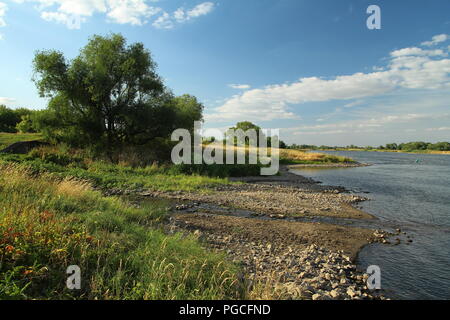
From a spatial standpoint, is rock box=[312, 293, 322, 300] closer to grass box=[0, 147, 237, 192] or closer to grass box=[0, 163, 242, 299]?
grass box=[0, 163, 242, 299]

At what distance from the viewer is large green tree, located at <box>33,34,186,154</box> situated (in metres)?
24.3

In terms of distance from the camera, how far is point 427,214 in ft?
45.1

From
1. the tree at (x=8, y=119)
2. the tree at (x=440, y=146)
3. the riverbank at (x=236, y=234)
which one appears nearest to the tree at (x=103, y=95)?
the riverbank at (x=236, y=234)

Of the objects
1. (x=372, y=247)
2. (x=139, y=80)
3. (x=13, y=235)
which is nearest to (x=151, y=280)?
(x=13, y=235)

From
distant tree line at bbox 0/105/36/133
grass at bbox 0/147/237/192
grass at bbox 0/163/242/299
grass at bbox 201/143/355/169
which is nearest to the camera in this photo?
grass at bbox 0/163/242/299

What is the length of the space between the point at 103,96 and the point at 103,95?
0.23 metres

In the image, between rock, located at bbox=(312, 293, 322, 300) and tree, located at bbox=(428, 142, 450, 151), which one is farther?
tree, located at bbox=(428, 142, 450, 151)

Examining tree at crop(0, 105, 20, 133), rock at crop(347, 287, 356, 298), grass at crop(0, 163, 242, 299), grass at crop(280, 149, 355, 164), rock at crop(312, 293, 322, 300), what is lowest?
rock at crop(347, 287, 356, 298)

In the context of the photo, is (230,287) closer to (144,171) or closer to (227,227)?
(227,227)

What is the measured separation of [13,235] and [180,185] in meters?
14.0

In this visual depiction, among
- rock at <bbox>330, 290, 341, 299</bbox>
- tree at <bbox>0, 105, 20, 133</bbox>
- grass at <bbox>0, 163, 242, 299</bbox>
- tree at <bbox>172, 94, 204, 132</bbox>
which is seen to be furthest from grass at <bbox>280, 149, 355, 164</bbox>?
grass at <bbox>0, 163, 242, 299</bbox>

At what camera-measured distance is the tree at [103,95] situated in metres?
24.3

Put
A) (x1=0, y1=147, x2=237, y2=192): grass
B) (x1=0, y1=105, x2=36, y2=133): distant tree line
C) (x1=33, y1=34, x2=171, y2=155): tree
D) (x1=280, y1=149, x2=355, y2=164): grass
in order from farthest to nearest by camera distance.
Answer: (x1=280, y1=149, x2=355, y2=164): grass
(x1=0, y1=105, x2=36, y2=133): distant tree line
(x1=33, y1=34, x2=171, y2=155): tree
(x1=0, y1=147, x2=237, y2=192): grass

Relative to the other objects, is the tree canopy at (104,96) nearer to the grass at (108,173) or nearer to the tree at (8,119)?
the grass at (108,173)
